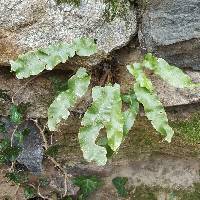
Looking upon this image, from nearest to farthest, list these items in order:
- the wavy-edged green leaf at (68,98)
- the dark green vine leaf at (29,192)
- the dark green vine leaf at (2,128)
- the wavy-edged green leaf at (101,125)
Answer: the wavy-edged green leaf at (101,125) → the wavy-edged green leaf at (68,98) → the dark green vine leaf at (2,128) → the dark green vine leaf at (29,192)

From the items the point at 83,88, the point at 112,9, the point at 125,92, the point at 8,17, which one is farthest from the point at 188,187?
the point at 8,17

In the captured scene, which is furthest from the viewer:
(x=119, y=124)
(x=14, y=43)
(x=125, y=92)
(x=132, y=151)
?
(x=132, y=151)

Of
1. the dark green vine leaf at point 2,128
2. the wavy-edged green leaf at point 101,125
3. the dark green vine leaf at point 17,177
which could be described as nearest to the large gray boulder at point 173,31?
the wavy-edged green leaf at point 101,125

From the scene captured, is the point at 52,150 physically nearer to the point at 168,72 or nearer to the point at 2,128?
the point at 2,128

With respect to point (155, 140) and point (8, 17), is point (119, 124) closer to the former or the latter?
point (155, 140)

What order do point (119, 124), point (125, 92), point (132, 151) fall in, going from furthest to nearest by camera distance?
point (132, 151), point (125, 92), point (119, 124)

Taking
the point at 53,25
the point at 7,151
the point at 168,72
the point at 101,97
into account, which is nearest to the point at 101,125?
the point at 101,97

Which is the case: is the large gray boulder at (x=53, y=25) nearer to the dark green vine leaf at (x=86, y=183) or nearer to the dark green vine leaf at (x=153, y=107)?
the dark green vine leaf at (x=153, y=107)
